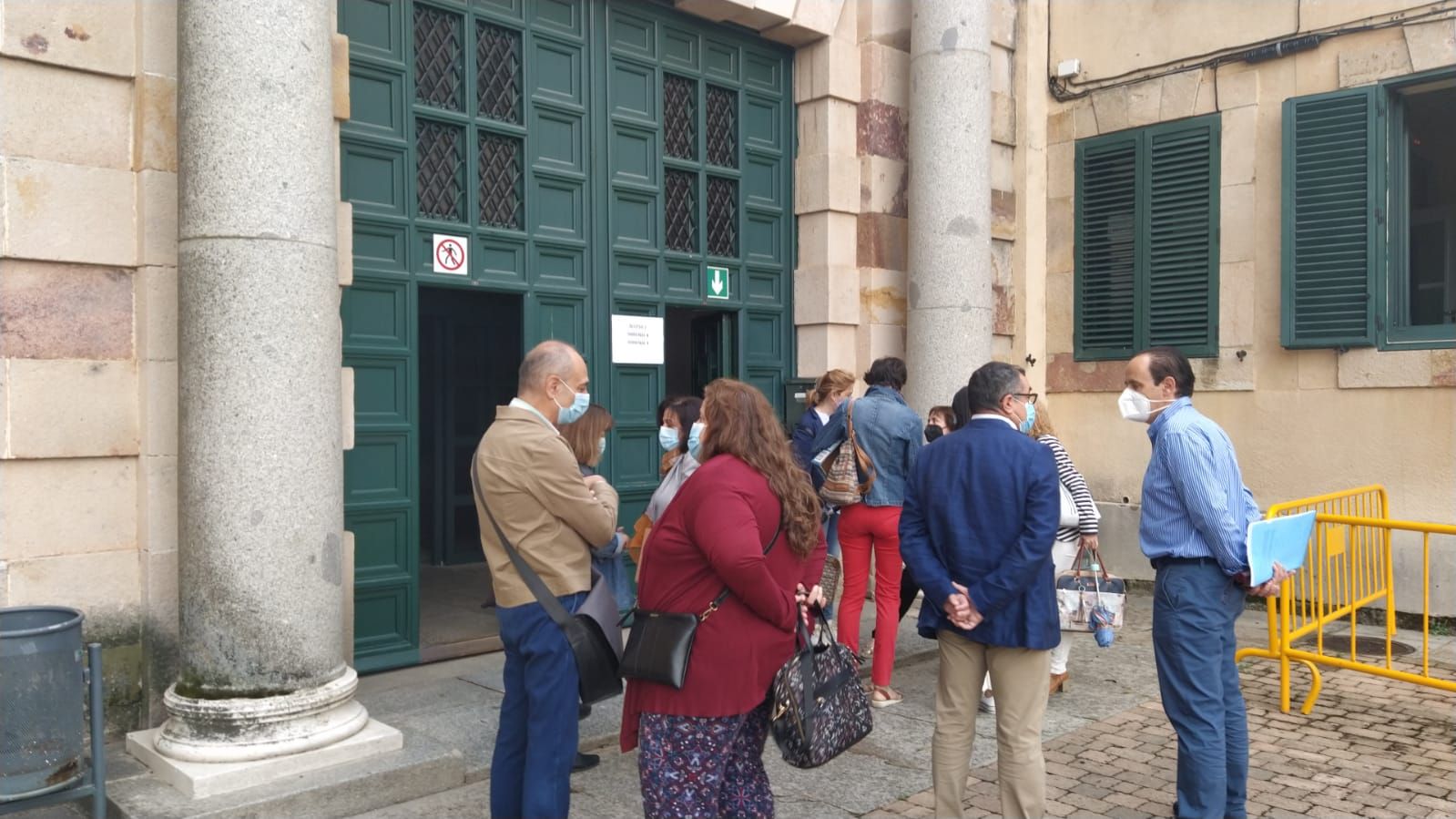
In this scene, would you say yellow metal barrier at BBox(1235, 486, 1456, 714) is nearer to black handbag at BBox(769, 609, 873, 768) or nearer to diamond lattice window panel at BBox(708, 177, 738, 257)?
black handbag at BBox(769, 609, 873, 768)

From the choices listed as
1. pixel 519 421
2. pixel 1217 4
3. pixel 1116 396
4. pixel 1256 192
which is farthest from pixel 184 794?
pixel 1217 4

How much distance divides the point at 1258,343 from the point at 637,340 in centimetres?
508

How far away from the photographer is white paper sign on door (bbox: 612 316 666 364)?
7590 millimetres

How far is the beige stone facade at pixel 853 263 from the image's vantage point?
4.78 metres

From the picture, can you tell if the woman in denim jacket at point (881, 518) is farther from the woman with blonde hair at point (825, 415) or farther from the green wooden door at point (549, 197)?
the green wooden door at point (549, 197)

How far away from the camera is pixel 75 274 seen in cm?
487

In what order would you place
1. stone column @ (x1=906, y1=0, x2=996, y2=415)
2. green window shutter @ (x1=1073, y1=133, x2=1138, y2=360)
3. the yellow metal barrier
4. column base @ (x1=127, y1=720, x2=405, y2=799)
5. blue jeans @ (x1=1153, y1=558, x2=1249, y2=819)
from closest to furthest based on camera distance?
blue jeans @ (x1=1153, y1=558, x2=1249, y2=819) → column base @ (x1=127, y1=720, x2=405, y2=799) → the yellow metal barrier → stone column @ (x1=906, y1=0, x2=996, y2=415) → green window shutter @ (x1=1073, y1=133, x2=1138, y2=360)

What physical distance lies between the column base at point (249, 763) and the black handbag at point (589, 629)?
4.35 ft

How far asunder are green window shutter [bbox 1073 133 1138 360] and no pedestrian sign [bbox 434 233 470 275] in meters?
5.81

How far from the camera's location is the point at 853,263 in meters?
8.91

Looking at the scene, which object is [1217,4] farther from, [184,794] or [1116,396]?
[184,794]

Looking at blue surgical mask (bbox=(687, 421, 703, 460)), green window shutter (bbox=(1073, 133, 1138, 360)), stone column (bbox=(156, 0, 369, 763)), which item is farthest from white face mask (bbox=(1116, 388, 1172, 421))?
green window shutter (bbox=(1073, 133, 1138, 360))

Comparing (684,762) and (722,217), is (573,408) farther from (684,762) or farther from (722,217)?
(722,217)

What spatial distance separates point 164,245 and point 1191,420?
4640 millimetres
